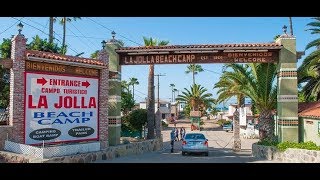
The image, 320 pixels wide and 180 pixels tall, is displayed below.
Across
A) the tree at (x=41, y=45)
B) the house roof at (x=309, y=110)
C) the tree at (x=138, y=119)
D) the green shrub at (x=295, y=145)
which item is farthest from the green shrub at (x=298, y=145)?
the tree at (x=41, y=45)

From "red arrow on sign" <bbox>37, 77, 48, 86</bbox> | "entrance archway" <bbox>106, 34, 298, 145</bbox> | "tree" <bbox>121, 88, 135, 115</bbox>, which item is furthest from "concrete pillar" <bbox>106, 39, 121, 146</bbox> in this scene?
"tree" <bbox>121, 88, 135, 115</bbox>

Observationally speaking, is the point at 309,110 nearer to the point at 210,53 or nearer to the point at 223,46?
the point at 223,46

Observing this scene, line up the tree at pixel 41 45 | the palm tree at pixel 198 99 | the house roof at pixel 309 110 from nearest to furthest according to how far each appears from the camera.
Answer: the house roof at pixel 309 110 → the tree at pixel 41 45 → the palm tree at pixel 198 99

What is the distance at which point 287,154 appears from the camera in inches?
671

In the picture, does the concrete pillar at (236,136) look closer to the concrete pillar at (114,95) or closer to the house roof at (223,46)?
the house roof at (223,46)

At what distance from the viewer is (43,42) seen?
29016mm

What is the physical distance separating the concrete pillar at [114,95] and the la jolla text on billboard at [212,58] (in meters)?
1.52

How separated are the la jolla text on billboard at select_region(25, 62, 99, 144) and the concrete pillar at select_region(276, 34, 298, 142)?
9.71 meters

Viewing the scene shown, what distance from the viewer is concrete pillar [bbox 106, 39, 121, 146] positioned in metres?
20.0

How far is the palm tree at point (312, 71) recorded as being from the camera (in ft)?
73.0

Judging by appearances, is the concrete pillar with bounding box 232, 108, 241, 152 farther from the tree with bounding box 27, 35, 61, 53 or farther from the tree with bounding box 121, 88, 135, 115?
the tree with bounding box 121, 88, 135, 115

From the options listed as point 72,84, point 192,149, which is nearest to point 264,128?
point 192,149
